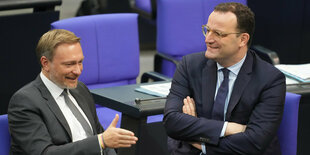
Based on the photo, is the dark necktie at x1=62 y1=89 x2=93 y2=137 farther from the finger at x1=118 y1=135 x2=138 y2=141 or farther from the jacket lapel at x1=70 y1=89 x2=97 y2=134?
the finger at x1=118 y1=135 x2=138 y2=141

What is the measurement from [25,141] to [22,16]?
196 centimetres

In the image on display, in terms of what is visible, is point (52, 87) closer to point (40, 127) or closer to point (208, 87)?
point (40, 127)

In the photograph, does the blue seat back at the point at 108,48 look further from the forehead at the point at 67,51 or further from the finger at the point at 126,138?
the finger at the point at 126,138

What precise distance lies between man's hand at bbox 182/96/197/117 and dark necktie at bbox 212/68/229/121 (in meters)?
0.10

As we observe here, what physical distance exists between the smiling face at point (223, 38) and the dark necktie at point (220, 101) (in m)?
0.12

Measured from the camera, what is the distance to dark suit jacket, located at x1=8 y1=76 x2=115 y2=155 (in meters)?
2.37

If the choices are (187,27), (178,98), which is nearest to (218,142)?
(178,98)

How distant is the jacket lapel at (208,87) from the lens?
281 cm

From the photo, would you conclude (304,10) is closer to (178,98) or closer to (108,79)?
(108,79)

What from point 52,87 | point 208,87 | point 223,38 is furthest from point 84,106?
point 223,38

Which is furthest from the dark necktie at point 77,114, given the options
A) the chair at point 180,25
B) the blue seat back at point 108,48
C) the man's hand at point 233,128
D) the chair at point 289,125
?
the chair at point 180,25

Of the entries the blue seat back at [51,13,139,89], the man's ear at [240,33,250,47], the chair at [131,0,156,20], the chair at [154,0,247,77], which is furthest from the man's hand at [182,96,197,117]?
the chair at [131,0,156,20]

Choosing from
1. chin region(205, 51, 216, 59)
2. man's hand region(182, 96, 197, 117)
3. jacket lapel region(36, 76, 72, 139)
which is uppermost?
chin region(205, 51, 216, 59)

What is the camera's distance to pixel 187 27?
14.5 feet
